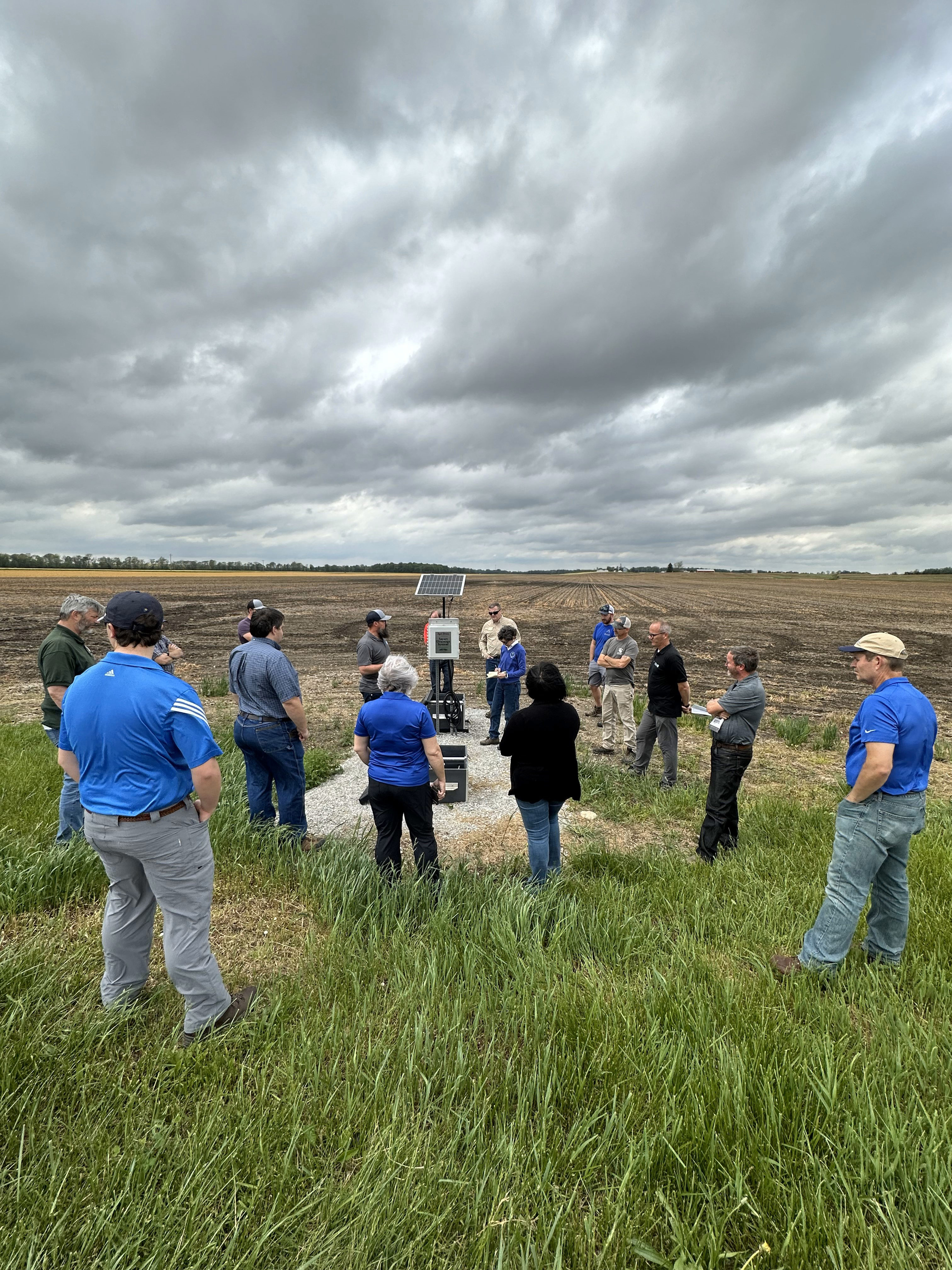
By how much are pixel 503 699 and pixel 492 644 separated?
1.10m

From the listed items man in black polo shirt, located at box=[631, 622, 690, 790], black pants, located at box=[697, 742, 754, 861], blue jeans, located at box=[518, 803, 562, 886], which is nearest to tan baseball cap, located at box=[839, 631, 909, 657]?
black pants, located at box=[697, 742, 754, 861]

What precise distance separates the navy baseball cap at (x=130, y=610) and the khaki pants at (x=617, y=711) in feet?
22.5

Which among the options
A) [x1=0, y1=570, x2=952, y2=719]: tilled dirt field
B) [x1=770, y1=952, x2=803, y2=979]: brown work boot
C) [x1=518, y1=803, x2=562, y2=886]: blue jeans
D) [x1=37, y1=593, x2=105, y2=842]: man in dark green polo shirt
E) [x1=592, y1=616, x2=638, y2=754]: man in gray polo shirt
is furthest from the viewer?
[x1=0, y1=570, x2=952, y2=719]: tilled dirt field

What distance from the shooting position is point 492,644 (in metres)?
9.48

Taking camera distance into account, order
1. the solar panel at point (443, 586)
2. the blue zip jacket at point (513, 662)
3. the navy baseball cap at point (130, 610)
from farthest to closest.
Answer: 1. the blue zip jacket at point (513, 662)
2. the solar panel at point (443, 586)
3. the navy baseball cap at point (130, 610)

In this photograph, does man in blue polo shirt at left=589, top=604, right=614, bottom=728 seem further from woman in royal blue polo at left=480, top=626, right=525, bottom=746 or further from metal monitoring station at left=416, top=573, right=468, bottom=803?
metal monitoring station at left=416, top=573, right=468, bottom=803

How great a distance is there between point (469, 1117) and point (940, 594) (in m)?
76.0

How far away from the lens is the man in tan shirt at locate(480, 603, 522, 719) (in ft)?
29.9

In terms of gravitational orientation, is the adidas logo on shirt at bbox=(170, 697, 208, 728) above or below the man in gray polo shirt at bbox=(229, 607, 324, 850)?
above

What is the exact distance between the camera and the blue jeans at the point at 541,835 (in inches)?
168

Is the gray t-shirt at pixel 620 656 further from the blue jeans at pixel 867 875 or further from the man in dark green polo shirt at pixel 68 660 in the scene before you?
the man in dark green polo shirt at pixel 68 660

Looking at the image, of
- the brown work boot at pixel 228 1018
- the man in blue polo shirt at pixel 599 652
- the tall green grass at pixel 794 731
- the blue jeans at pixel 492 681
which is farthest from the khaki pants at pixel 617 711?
the brown work boot at pixel 228 1018

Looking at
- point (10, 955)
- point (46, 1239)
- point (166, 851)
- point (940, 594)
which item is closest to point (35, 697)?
point (10, 955)

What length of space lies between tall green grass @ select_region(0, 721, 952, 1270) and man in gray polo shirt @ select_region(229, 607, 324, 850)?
1.92 meters
